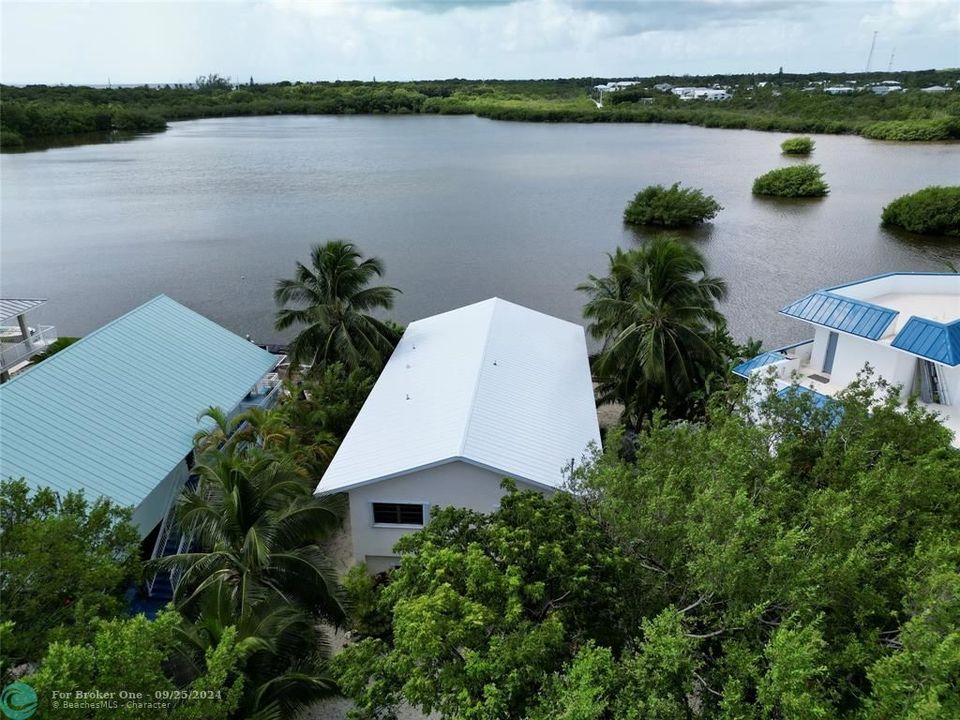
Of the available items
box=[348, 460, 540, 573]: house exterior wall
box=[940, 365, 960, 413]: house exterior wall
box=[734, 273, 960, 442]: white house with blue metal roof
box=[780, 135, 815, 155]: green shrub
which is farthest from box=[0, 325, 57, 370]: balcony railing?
box=[780, 135, 815, 155]: green shrub

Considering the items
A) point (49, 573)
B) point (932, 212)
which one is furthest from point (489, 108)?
point (49, 573)

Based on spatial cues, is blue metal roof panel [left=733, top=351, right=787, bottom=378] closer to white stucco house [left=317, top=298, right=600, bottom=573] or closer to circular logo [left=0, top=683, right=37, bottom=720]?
white stucco house [left=317, top=298, right=600, bottom=573]

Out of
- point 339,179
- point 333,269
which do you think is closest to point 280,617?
point 333,269

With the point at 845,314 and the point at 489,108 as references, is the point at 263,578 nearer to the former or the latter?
the point at 845,314

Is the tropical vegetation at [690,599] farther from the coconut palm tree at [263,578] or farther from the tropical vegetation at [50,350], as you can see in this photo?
the tropical vegetation at [50,350]

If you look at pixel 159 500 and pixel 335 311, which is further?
pixel 335 311

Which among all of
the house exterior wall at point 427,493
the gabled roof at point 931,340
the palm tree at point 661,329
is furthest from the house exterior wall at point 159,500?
the gabled roof at point 931,340
